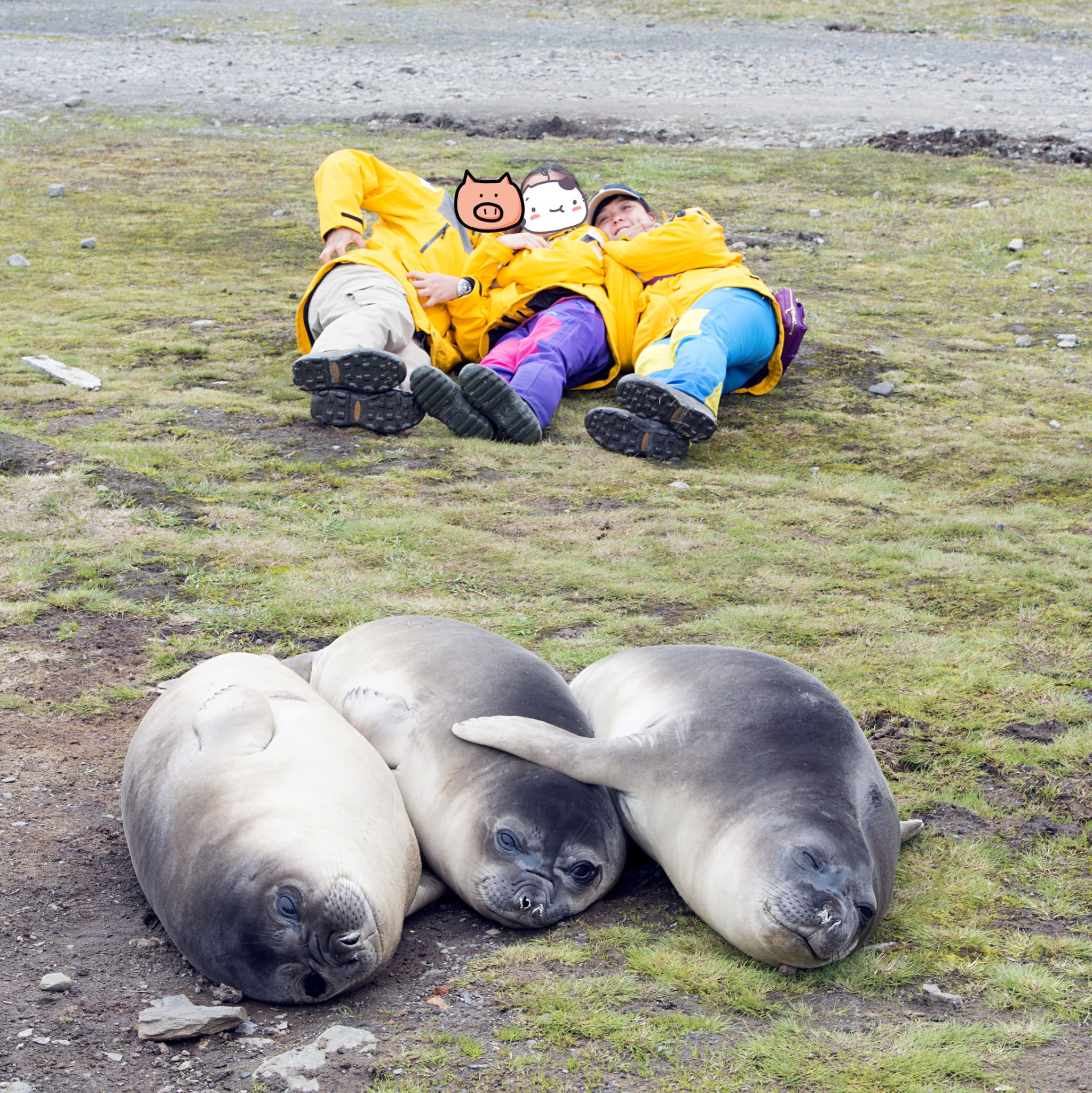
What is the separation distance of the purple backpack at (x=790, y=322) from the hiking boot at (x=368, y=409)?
2.27 metres

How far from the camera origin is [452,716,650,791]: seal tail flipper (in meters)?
2.95

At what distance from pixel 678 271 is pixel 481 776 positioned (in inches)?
192

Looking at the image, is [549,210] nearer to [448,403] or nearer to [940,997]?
[448,403]

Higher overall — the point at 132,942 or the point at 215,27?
the point at 215,27

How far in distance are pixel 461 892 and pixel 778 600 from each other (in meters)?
2.09

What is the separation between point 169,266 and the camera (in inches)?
359

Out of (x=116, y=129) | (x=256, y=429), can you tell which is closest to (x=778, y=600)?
(x=256, y=429)

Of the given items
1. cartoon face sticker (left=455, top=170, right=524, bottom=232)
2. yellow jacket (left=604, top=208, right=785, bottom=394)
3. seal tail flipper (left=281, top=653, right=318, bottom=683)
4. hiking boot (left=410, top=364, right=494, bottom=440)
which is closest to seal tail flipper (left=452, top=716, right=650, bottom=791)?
seal tail flipper (left=281, top=653, right=318, bottom=683)

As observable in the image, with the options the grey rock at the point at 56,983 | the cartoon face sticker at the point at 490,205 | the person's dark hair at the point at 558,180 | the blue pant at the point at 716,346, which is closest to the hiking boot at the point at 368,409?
the blue pant at the point at 716,346

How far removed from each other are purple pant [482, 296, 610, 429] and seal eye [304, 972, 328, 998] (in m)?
4.17

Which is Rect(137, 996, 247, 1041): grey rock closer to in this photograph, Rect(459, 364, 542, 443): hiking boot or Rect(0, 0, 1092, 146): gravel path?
Rect(459, 364, 542, 443): hiking boot

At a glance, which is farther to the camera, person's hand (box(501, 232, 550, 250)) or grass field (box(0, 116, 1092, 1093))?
person's hand (box(501, 232, 550, 250))

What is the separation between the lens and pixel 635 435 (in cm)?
605

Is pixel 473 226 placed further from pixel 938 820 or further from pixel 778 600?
pixel 938 820
